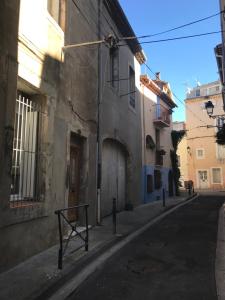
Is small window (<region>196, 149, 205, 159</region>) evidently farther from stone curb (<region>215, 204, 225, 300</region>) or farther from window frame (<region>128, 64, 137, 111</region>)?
stone curb (<region>215, 204, 225, 300</region>)

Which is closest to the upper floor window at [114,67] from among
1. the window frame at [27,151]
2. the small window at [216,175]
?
the window frame at [27,151]

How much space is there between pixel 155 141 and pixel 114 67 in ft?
29.7

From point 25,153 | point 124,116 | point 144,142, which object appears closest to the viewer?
point 25,153

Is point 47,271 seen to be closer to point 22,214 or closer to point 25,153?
point 22,214

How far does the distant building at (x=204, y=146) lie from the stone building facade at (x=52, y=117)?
2916 cm

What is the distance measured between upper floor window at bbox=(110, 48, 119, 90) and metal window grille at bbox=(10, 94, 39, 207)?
706cm

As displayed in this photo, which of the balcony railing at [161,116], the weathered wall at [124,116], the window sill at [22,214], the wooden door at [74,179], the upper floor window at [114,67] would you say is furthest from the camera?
the balcony railing at [161,116]

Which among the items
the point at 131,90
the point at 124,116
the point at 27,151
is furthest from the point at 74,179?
the point at 131,90

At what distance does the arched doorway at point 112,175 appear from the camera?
12852 millimetres

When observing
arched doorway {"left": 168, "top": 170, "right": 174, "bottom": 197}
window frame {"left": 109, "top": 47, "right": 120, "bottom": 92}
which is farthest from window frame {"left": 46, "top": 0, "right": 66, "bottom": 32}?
arched doorway {"left": 168, "top": 170, "right": 174, "bottom": 197}

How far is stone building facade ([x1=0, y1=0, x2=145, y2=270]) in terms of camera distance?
5.83 metres

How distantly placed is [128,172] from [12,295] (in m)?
11.6

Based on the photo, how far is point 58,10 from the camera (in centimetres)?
869

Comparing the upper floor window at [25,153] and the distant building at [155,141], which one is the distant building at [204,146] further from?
the upper floor window at [25,153]
